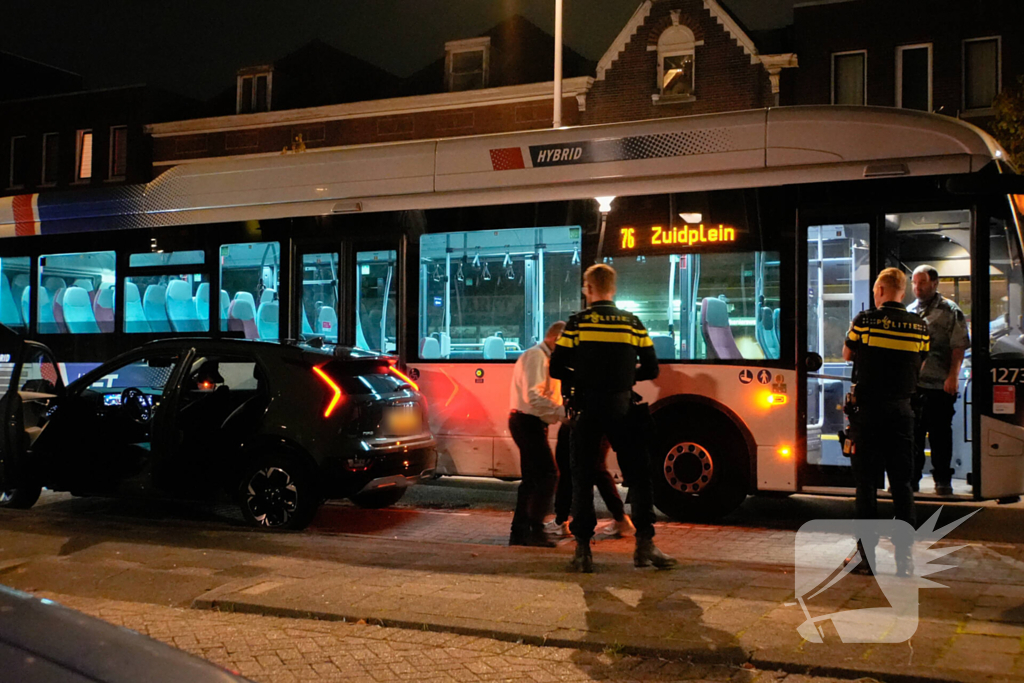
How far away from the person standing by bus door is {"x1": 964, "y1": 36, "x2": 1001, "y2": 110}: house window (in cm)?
1753

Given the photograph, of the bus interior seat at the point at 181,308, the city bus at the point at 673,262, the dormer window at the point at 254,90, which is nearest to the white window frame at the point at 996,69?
the city bus at the point at 673,262

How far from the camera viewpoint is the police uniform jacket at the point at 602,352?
6242 millimetres

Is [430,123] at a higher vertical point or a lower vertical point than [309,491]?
higher

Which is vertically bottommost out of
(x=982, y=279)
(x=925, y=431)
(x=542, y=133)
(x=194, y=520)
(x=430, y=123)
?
(x=194, y=520)

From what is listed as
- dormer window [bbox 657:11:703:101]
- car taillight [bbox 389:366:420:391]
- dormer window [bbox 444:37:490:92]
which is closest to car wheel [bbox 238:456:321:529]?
car taillight [bbox 389:366:420:391]

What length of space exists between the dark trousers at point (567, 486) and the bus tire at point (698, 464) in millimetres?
850

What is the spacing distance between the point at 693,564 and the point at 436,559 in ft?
5.65

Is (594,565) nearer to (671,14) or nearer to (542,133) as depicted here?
(542,133)

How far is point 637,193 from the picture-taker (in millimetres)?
8719

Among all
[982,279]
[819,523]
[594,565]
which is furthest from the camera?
[819,523]

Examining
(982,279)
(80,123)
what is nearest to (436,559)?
(982,279)

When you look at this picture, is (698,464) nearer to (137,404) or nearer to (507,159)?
(507,159)

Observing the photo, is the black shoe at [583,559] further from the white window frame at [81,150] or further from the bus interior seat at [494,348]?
the white window frame at [81,150]

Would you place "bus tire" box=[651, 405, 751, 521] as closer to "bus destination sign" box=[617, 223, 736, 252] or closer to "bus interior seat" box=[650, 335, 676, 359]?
"bus interior seat" box=[650, 335, 676, 359]
